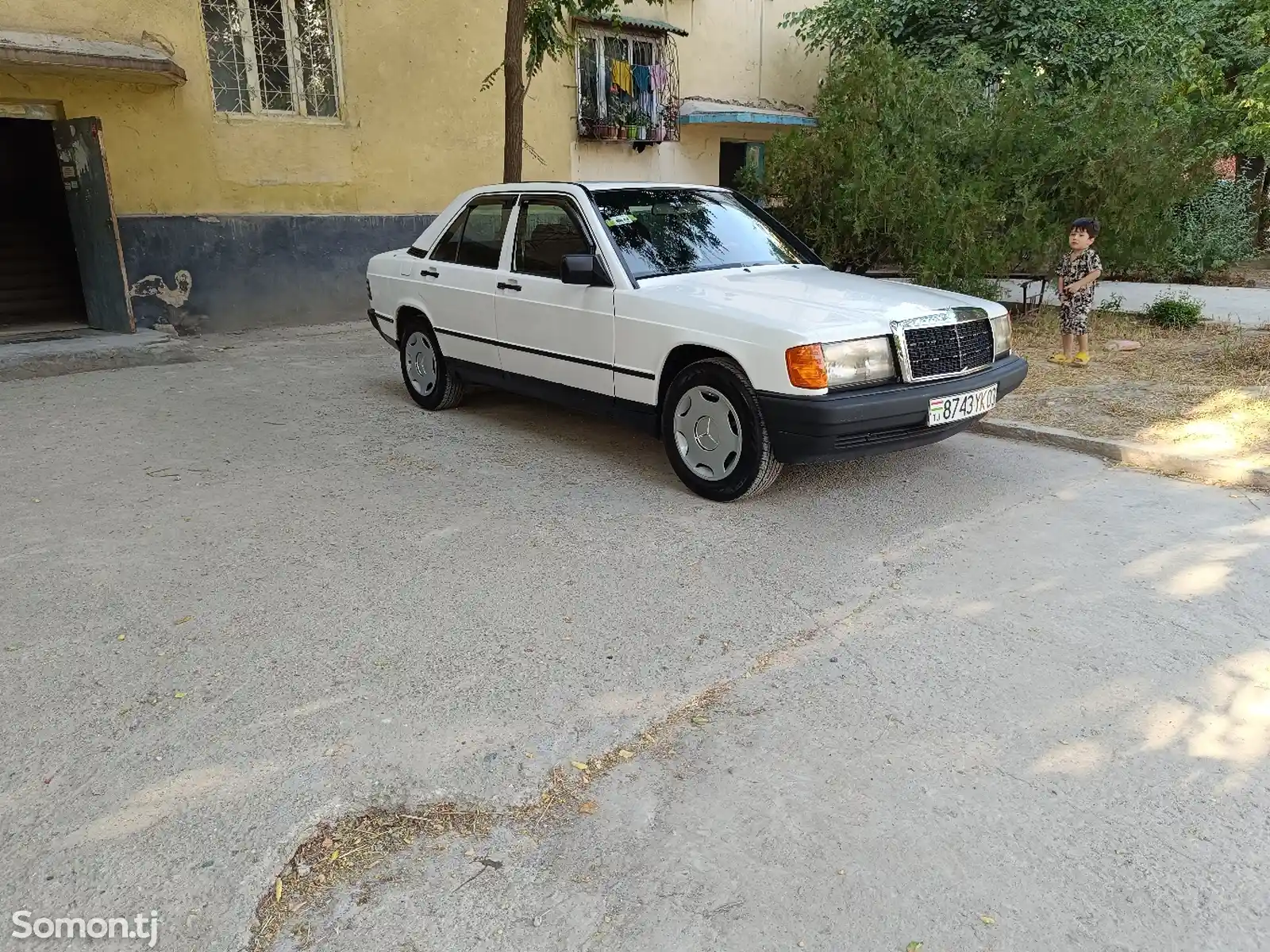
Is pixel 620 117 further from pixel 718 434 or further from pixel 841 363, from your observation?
pixel 841 363

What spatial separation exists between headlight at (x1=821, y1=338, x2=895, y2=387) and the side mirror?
144 centimetres

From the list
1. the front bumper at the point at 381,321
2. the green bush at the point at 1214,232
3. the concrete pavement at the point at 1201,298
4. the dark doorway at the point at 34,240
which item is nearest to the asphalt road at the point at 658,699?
the front bumper at the point at 381,321

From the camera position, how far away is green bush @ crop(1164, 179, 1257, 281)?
43.5ft

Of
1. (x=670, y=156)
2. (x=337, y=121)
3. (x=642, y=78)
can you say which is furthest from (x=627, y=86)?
(x=337, y=121)

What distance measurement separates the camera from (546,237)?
18.4 feet

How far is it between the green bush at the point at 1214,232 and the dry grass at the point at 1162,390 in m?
4.84

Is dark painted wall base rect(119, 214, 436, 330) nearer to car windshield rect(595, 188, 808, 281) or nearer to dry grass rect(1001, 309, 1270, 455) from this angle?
car windshield rect(595, 188, 808, 281)

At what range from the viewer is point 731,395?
4.61m

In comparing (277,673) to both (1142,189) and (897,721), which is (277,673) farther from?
(1142,189)

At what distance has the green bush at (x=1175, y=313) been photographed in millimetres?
9570

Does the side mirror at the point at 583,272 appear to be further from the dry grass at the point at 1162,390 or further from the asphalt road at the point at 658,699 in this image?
the dry grass at the point at 1162,390

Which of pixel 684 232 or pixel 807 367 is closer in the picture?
pixel 807 367

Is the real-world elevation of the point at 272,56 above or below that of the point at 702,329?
above

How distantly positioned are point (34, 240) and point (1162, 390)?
45.9ft
